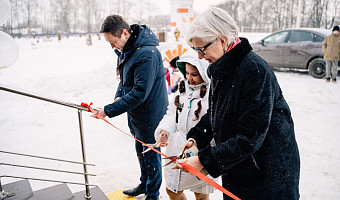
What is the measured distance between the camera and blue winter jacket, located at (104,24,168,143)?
2.49m

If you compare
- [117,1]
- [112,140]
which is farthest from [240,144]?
[117,1]

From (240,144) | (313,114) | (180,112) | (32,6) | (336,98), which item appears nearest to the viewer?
(240,144)

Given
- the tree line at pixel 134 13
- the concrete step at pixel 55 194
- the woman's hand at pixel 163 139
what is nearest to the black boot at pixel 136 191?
the concrete step at pixel 55 194

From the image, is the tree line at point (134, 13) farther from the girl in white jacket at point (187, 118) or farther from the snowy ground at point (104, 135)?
the girl in white jacket at point (187, 118)

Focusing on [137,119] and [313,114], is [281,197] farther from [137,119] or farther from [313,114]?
[313,114]

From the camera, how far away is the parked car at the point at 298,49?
912 centimetres

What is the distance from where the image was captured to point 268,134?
130 centimetres

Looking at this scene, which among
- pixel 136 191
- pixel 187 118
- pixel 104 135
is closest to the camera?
pixel 187 118

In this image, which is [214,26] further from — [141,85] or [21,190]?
[21,190]

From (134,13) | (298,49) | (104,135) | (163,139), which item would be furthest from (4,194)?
(134,13)

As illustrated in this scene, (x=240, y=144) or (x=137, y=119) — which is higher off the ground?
(x=240, y=144)

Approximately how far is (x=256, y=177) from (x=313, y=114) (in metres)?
5.25

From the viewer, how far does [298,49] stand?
9492 mm

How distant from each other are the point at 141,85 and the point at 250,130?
146 cm
